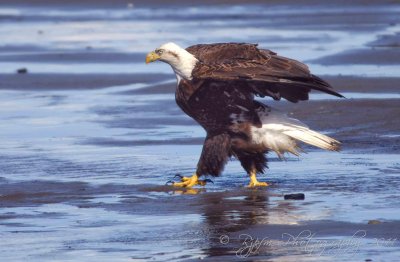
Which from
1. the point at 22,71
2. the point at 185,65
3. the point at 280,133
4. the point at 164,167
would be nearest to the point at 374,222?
the point at 280,133

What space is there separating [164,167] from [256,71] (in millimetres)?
1256

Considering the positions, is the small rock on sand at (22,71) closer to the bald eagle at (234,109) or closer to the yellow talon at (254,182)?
the bald eagle at (234,109)

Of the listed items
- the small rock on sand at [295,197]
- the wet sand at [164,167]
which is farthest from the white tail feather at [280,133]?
the small rock on sand at [295,197]

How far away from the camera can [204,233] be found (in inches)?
270

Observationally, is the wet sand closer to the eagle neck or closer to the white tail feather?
the white tail feather

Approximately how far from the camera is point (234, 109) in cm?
859

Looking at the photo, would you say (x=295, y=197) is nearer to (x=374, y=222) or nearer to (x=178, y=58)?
(x=374, y=222)

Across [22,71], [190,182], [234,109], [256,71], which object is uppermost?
[256,71]

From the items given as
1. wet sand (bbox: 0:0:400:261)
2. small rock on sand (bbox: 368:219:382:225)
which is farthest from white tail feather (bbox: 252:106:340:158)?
small rock on sand (bbox: 368:219:382:225)

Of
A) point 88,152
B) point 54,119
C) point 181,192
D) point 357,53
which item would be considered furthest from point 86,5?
point 181,192

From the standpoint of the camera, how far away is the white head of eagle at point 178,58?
27.7 ft

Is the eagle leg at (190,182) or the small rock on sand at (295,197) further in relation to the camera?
the eagle leg at (190,182)

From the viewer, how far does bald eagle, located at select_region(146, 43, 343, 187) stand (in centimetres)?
845

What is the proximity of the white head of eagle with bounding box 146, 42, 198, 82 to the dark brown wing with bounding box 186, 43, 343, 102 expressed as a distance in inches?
2.0
